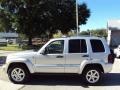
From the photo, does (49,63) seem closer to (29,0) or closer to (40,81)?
(40,81)

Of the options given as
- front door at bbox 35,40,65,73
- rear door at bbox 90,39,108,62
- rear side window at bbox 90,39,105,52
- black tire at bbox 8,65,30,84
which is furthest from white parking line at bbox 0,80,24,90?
rear side window at bbox 90,39,105,52

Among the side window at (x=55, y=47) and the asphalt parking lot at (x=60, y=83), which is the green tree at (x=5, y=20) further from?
the side window at (x=55, y=47)

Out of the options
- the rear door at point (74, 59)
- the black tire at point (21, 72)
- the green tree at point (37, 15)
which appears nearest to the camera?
the rear door at point (74, 59)

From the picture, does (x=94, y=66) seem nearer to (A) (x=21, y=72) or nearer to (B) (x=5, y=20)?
(A) (x=21, y=72)

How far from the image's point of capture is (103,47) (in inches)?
509

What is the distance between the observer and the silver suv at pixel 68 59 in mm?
12750

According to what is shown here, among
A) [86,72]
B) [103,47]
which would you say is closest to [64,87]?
[86,72]

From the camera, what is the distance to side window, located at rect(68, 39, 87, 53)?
12867mm

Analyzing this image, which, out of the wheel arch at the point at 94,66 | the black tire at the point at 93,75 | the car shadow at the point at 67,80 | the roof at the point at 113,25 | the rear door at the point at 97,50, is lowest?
the car shadow at the point at 67,80

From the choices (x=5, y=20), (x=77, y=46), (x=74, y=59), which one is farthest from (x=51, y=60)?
(x=5, y=20)

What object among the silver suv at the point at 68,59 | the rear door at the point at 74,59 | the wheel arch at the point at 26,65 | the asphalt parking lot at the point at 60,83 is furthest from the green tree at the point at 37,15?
the rear door at the point at 74,59

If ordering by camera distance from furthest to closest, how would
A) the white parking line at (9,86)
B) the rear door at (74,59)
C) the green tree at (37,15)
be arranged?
the green tree at (37,15), the rear door at (74,59), the white parking line at (9,86)

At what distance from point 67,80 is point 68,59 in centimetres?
140

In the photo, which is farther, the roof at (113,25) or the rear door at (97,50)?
the roof at (113,25)
